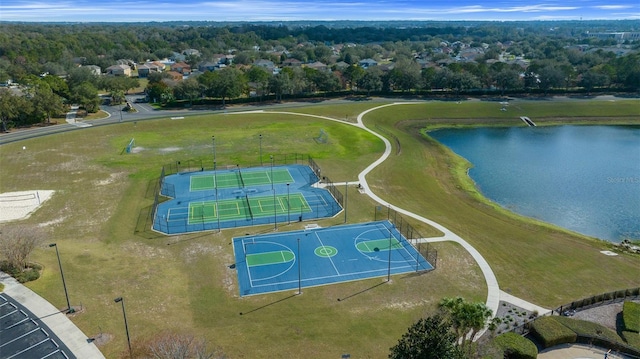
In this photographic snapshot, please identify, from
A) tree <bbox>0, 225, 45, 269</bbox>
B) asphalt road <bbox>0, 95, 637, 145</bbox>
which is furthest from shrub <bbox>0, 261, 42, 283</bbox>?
asphalt road <bbox>0, 95, 637, 145</bbox>

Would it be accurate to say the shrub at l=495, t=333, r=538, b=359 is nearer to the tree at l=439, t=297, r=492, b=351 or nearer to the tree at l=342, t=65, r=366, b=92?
the tree at l=439, t=297, r=492, b=351

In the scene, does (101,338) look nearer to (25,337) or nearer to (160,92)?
(25,337)

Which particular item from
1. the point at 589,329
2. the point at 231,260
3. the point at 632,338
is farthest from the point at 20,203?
the point at 632,338

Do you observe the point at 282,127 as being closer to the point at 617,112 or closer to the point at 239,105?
the point at 239,105

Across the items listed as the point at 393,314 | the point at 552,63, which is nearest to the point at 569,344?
the point at 393,314

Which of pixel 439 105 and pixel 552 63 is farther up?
pixel 552 63

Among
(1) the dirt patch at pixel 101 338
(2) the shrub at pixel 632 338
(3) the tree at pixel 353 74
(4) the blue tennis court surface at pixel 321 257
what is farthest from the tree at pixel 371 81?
(1) the dirt patch at pixel 101 338
